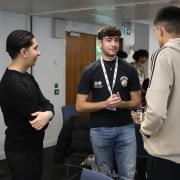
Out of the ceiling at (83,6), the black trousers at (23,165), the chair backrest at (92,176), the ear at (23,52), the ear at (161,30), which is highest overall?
the ceiling at (83,6)

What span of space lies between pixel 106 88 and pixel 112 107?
0.16m

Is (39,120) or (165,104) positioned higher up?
(165,104)

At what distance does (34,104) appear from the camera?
2.13 meters

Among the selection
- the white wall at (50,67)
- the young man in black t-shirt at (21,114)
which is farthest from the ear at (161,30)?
the white wall at (50,67)

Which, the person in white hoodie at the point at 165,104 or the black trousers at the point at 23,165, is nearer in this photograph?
the person in white hoodie at the point at 165,104

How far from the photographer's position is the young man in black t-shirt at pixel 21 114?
81.8 inches

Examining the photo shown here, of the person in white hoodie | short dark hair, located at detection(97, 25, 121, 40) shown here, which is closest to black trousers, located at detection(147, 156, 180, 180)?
the person in white hoodie

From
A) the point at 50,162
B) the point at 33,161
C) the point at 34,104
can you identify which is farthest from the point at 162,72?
the point at 50,162

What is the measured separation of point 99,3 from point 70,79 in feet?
7.60

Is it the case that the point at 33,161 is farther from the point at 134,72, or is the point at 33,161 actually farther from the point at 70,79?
the point at 70,79

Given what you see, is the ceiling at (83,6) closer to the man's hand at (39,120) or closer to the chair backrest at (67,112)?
the chair backrest at (67,112)

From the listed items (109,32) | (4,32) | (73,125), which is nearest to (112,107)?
(109,32)

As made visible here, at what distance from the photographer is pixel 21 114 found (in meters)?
2.10

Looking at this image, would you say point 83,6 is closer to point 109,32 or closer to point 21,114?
point 109,32
